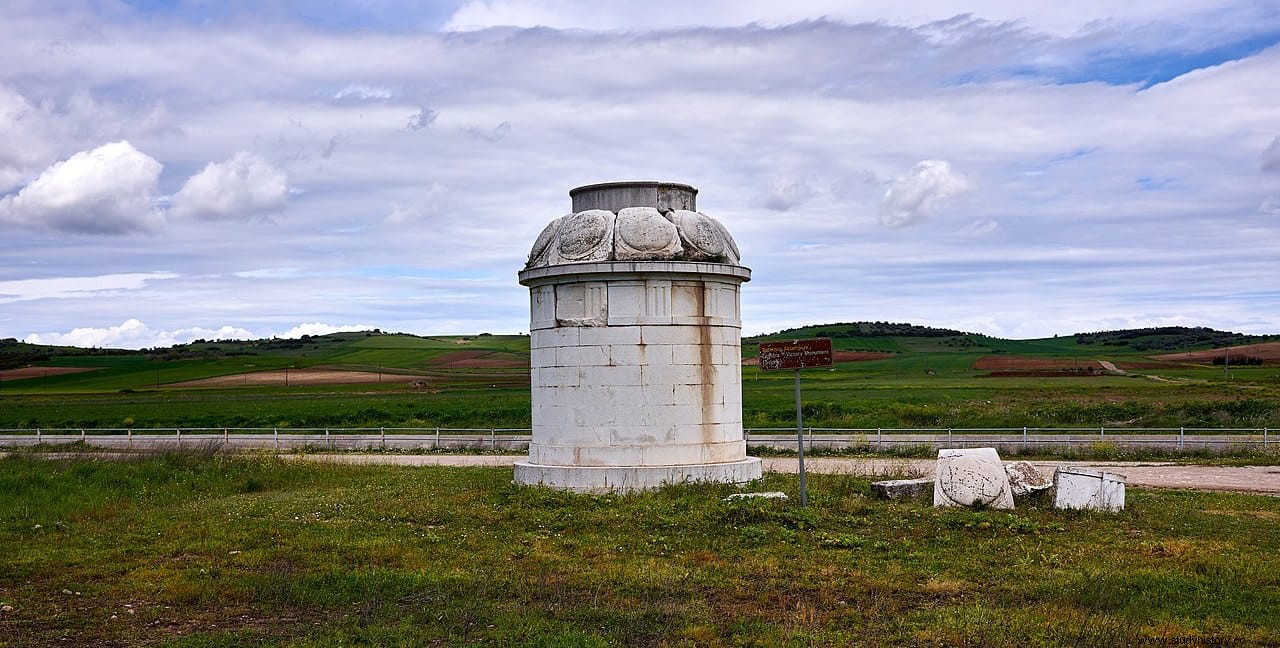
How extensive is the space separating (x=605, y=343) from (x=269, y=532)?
5.71 meters

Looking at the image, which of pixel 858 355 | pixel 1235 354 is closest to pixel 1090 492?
pixel 1235 354

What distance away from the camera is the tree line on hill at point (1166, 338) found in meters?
98.7

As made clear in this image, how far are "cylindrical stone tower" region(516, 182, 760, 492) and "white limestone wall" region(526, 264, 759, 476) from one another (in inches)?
0.6

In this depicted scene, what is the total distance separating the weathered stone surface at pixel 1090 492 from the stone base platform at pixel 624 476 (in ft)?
16.2

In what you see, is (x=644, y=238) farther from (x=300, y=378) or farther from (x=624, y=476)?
(x=300, y=378)

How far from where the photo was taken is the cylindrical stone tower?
17.8 metres

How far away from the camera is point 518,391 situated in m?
71.5

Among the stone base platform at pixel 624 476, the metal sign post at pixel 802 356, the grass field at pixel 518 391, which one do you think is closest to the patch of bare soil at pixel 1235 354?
the grass field at pixel 518 391

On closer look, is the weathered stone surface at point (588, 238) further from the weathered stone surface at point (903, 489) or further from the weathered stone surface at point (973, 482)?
the weathered stone surface at point (973, 482)

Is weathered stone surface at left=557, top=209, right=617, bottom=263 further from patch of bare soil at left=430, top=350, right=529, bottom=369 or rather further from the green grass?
patch of bare soil at left=430, top=350, right=529, bottom=369

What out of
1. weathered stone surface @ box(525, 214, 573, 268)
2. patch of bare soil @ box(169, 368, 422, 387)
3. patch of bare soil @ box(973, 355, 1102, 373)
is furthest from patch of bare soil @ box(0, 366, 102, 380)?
weathered stone surface @ box(525, 214, 573, 268)

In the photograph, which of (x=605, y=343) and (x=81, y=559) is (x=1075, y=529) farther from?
(x=81, y=559)

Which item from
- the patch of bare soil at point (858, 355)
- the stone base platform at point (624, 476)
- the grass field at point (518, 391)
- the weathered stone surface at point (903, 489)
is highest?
→ the patch of bare soil at point (858, 355)

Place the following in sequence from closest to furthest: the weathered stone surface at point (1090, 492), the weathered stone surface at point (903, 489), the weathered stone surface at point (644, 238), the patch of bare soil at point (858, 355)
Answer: the weathered stone surface at point (1090, 492)
the weathered stone surface at point (903, 489)
the weathered stone surface at point (644, 238)
the patch of bare soil at point (858, 355)
